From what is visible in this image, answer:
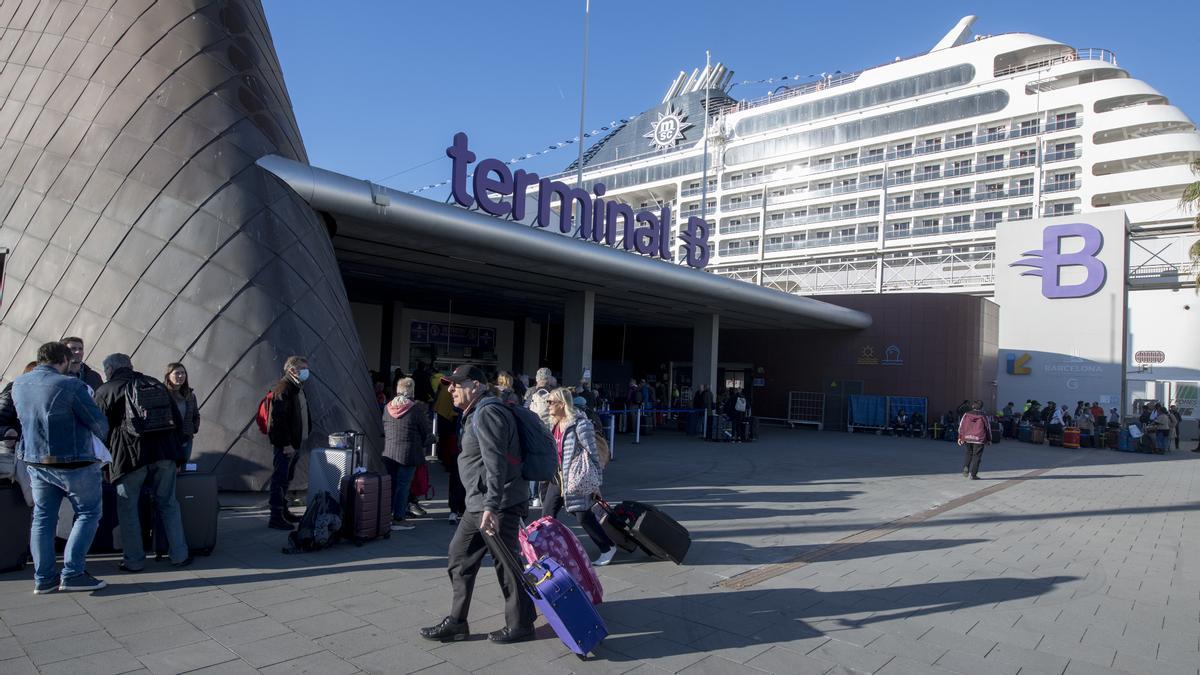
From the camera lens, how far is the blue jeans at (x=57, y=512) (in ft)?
15.1

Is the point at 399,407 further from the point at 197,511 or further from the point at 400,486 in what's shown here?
the point at 197,511

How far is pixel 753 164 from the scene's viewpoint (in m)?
59.4

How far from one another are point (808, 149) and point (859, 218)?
779cm

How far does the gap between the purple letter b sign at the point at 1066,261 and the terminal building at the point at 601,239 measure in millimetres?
108

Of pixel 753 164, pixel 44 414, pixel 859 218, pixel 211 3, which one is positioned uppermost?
pixel 753 164

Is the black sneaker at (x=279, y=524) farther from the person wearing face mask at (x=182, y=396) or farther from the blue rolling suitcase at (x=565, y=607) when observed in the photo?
the blue rolling suitcase at (x=565, y=607)

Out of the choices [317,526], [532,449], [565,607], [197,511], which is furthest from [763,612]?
[197,511]

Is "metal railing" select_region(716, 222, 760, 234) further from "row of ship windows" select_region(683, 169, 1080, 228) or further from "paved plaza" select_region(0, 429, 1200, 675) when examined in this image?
"paved plaza" select_region(0, 429, 1200, 675)

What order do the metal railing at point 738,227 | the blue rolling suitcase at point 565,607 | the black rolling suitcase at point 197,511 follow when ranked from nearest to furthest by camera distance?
1. the blue rolling suitcase at point 565,607
2. the black rolling suitcase at point 197,511
3. the metal railing at point 738,227

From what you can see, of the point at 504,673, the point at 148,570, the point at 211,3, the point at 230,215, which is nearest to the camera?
the point at 504,673

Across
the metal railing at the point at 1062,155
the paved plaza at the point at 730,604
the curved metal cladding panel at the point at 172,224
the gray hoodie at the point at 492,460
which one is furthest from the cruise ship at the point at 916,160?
the gray hoodie at the point at 492,460

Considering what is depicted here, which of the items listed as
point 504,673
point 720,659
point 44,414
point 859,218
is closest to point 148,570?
point 44,414

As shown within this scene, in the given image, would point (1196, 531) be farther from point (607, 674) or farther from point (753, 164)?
point (753, 164)

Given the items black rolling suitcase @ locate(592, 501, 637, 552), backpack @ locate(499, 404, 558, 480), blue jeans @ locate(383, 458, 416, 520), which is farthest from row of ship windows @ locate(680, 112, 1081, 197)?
backpack @ locate(499, 404, 558, 480)
